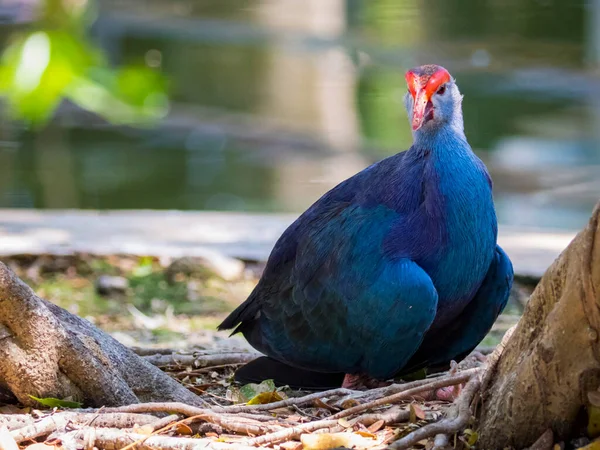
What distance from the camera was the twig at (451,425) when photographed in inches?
91.7

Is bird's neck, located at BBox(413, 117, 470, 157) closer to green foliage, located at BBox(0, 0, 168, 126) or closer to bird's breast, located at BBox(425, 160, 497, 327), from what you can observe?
bird's breast, located at BBox(425, 160, 497, 327)

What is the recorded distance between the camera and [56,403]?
2.67 m

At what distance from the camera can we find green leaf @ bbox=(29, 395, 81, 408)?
2.66 metres

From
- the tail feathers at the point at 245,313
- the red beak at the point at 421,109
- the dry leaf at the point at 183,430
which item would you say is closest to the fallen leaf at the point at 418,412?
the dry leaf at the point at 183,430

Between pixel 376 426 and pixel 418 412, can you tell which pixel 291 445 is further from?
pixel 418 412

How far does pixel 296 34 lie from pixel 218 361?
8936 millimetres

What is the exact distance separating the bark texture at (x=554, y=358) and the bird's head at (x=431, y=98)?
992mm

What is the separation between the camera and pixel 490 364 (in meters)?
2.48

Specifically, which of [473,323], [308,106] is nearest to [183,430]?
[473,323]

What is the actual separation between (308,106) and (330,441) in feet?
31.3

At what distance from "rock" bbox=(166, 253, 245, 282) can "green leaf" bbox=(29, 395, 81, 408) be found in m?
2.72

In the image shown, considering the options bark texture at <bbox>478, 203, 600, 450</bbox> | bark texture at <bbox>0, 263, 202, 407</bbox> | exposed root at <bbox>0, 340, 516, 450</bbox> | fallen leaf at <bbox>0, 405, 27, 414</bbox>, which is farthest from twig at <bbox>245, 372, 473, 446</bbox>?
fallen leaf at <bbox>0, 405, 27, 414</bbox>

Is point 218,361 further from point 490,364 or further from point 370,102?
point 370,102

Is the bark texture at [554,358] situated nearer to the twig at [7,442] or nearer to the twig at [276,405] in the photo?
the twig at [276,405]
